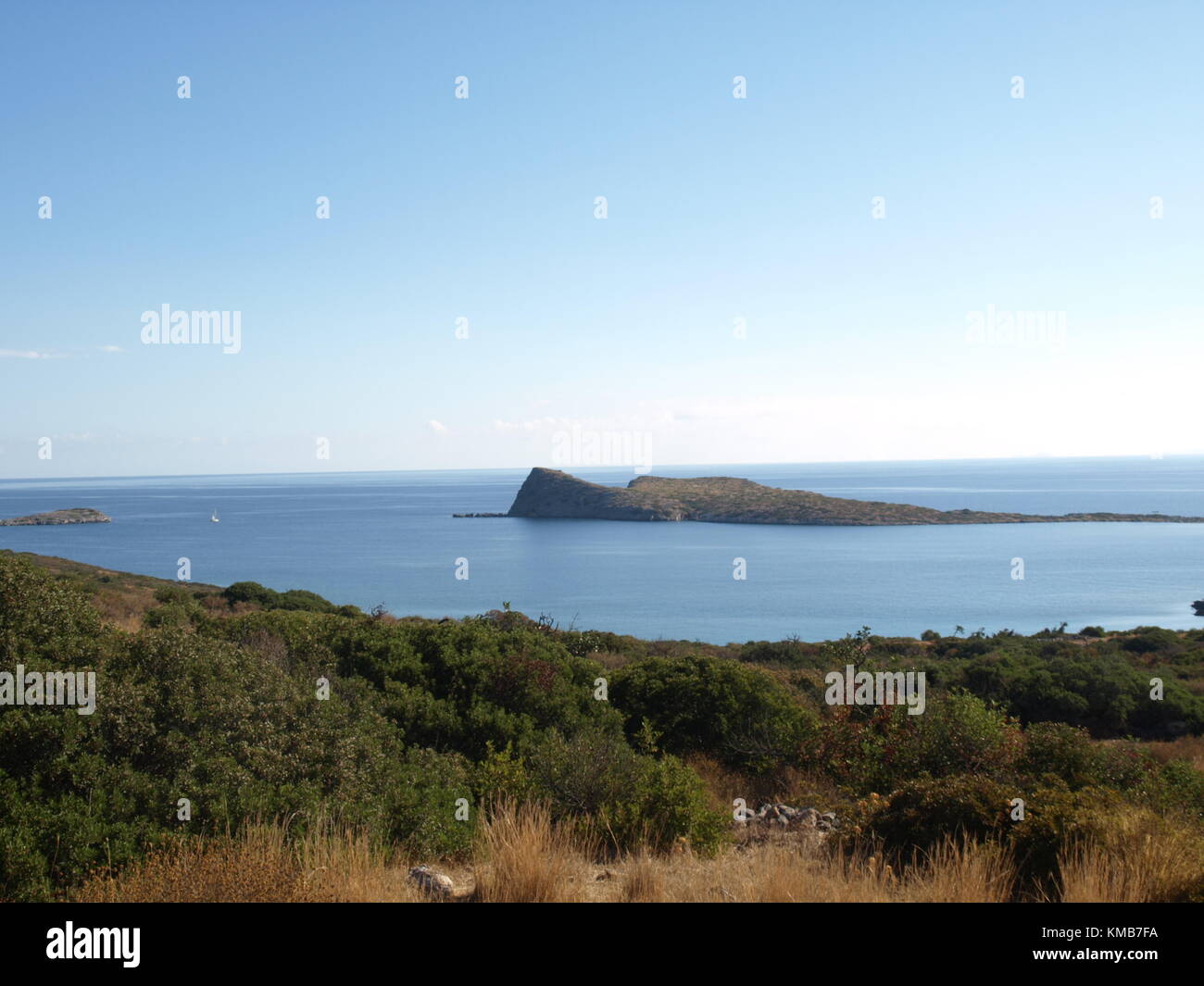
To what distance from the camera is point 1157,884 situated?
450 centimetres

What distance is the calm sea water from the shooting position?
4916 cm

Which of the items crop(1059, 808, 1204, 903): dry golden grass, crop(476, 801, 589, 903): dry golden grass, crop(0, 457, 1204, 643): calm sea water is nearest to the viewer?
crop(1059, 808, 1204, 903): dry golden grass

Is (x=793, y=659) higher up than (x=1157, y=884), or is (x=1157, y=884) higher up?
(x=1157, y=884)

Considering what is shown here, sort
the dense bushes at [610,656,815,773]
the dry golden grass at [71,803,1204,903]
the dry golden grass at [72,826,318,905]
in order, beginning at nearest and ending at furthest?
the dry golden grass at [72,826,318,905] → the dry golden grass at [71,803,1204,903] → the dense bushes at [610,656,815,773]

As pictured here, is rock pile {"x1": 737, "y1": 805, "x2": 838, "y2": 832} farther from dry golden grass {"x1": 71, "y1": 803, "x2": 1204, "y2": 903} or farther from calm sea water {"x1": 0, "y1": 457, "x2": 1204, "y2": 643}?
calm sea water {"x1": 0, "y1": 457, "x2": 1204, "y2": 643}

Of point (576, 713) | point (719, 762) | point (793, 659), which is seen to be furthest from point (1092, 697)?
point (576, 713)

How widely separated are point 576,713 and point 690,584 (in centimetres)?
5031

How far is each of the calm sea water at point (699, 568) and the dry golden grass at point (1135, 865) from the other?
37.2 metres

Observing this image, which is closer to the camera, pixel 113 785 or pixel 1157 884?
pixel 1157 884

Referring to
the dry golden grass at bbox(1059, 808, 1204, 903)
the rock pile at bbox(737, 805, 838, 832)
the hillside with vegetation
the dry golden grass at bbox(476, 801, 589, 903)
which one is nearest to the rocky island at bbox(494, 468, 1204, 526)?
the hillside with vegetation

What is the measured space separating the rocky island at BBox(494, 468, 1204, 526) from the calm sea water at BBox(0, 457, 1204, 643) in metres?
4.89

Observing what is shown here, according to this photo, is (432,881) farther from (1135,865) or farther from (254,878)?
(1135,865)

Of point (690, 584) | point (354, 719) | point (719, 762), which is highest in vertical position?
point (354, 719)
